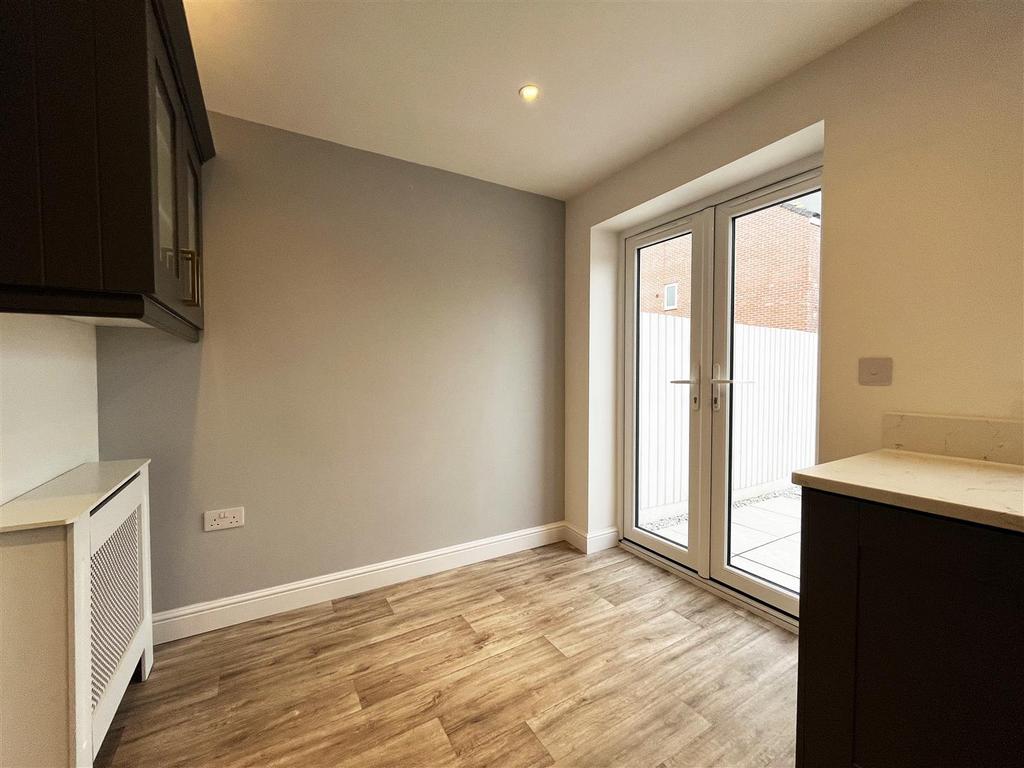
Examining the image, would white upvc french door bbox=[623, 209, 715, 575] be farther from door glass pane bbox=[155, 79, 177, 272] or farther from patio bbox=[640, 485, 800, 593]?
door glass pane bbox=[155, 79, 177, 272]

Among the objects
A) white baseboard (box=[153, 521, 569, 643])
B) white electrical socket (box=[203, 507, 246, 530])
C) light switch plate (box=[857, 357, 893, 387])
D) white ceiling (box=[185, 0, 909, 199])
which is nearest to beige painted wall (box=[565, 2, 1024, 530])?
light switch plate (box=[857, 357, 893, 387])

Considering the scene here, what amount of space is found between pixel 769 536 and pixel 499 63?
2556mm

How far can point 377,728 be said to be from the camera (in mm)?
1376

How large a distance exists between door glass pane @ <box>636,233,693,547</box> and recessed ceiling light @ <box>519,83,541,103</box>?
118cm

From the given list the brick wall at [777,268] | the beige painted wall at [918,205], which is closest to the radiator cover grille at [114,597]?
the beige painted wall at [918,205]

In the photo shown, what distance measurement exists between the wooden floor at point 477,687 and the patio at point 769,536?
0.24 metres

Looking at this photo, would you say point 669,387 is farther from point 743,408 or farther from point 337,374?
point 337,374

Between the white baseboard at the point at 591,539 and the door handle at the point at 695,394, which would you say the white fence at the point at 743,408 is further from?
the white baseboard at the point at 591,539

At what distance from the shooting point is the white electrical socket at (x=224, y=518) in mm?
1901

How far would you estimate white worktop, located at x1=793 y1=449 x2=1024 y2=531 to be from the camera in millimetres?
760

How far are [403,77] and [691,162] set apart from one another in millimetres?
1427

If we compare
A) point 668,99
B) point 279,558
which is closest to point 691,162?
point 668,99

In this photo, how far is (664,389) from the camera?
258 centimetres

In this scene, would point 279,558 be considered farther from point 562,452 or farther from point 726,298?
point 726,298
